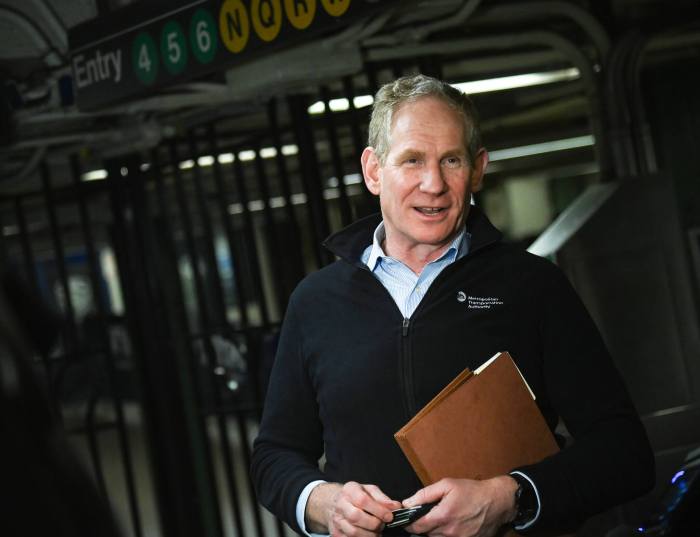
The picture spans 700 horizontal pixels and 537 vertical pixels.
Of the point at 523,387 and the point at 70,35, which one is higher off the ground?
the point at 70,35

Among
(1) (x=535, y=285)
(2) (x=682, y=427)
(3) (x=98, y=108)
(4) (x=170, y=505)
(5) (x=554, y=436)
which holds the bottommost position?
(4) (x=170, y=505)

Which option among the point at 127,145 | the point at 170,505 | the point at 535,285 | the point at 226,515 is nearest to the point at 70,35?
the point at 127,145

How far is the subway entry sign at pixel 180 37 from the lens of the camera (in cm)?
313

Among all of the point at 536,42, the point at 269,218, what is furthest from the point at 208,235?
the point at 536,42

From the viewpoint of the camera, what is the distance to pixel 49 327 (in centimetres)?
85

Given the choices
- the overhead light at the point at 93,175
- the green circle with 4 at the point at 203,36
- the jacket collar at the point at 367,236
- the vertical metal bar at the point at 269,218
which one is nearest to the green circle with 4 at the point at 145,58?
the green circle with 4 at the point at 203,36

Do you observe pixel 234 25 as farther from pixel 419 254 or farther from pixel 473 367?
pixel 473 367

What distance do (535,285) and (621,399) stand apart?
256 millimetres

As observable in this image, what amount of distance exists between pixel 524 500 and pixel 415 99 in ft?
2.48

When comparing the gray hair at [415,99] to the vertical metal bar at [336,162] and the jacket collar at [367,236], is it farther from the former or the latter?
the vertical metal bar at [336,162]

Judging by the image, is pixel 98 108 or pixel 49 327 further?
pixel 98 108

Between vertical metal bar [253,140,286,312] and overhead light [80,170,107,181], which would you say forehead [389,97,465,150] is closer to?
vertical metal bar [253,140,286,312]

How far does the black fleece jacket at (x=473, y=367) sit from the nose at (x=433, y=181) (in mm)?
123

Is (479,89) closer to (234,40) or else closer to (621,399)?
(234,40)
